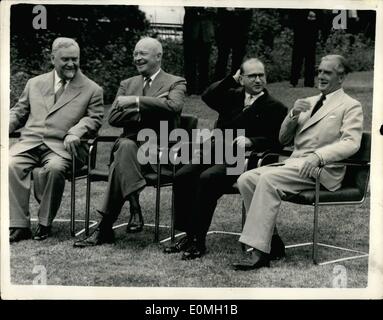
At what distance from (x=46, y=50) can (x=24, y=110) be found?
119 centimetres

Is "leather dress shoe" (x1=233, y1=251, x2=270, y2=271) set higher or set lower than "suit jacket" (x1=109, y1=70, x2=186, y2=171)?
lower

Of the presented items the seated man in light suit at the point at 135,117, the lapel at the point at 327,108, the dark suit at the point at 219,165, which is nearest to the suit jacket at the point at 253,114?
the dark suit at the point at 219,165

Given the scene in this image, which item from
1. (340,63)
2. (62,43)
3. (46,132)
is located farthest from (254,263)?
(62,43)

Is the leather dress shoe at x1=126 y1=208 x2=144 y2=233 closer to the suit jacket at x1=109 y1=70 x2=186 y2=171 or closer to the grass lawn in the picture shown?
the grass lawn

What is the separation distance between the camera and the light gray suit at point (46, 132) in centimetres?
527

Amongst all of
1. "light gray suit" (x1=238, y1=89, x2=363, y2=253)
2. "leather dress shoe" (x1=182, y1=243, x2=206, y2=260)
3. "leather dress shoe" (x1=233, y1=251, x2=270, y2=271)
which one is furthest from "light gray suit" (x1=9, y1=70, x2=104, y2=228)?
"leather dress shoe" (x1=233, y1=251, x2=270, y2=271)

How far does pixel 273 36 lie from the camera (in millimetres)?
7660

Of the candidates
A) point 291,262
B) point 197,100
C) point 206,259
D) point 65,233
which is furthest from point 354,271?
point 197,100

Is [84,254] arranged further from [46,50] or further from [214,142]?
[46,50]

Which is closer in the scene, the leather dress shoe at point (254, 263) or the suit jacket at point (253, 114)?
the leather dress shoe at point (254, 263)

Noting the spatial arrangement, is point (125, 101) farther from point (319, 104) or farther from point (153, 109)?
point (319, 104)

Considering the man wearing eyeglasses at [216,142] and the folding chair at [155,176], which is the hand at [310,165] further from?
the folding chair at [155,176]

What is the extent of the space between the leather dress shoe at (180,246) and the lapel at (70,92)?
1.36 meters

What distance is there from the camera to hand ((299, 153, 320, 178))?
4766 mm
